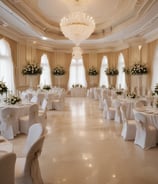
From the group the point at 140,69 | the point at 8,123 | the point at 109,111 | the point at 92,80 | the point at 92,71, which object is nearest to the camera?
the point at 8,123

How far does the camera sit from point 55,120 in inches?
329

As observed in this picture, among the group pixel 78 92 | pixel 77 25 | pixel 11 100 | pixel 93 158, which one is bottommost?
pixel 93 158

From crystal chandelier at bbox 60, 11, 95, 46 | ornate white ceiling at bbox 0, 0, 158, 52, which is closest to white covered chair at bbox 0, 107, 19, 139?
crystal chandelier at bbox 60, 11, 95, 46

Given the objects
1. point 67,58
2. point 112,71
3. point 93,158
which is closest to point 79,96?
point 67,58

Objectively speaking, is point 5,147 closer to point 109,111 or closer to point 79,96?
point 109,111

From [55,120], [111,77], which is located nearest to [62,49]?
[111,77]

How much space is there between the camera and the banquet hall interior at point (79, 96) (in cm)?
367

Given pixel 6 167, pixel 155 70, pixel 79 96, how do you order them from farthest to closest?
1. pixel 79 96
2. pixel 155 70
3. pixel 6 167

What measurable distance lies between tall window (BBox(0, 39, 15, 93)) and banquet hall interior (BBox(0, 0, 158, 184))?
5cm

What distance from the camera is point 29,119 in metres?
6.05

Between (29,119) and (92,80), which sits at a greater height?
(92,80)

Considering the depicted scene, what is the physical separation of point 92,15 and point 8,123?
7.12 m

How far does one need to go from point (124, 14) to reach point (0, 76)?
681 centimetres

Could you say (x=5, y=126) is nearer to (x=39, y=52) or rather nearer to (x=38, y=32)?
(x=38, y=32)
